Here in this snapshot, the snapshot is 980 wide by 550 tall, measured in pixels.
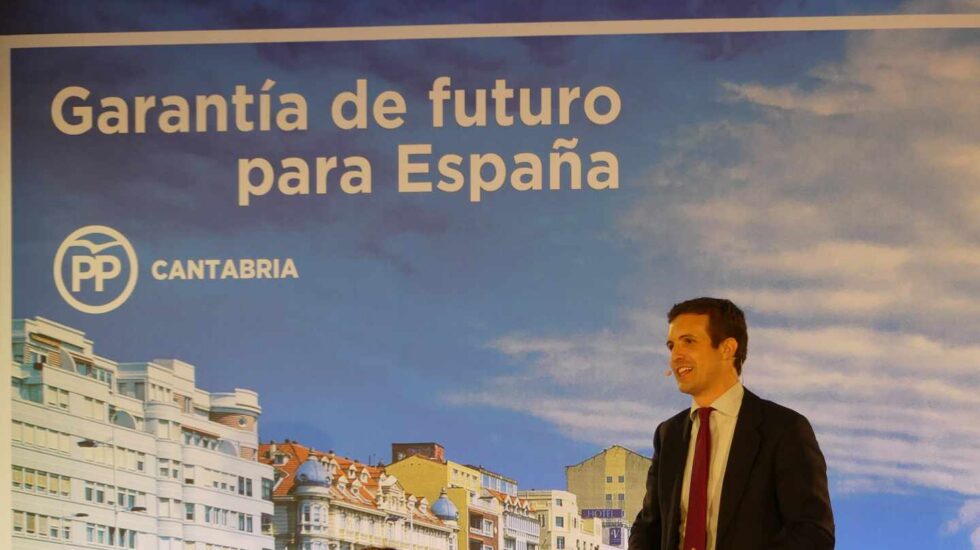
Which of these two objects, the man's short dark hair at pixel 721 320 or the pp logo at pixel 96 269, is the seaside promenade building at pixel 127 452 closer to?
the pp logo at pixel 96 269

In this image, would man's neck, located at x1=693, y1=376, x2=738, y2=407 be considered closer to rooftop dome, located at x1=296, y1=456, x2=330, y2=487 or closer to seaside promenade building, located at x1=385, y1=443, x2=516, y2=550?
Result: seaside promenade building, located at x1=385, y1=443, x2=516, y2=550

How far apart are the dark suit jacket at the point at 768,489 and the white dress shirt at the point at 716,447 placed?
0.06ft

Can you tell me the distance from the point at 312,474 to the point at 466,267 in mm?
1106

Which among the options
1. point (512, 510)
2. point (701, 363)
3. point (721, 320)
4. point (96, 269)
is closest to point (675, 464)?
point (701, 363)

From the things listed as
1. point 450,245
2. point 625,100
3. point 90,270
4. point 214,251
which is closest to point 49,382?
point 90,270

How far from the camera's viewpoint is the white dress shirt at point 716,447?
3240mm

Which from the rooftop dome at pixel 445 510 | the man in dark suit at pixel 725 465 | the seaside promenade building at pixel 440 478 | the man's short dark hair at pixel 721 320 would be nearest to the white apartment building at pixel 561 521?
the seaside promenade building at pixel 440 478

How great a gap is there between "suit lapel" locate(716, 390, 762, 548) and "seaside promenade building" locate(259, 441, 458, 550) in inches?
125

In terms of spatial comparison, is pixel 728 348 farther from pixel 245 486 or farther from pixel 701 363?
pixel 245 486

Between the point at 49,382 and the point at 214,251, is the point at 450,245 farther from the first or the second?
the point at 49,382

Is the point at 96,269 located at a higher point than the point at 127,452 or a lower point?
higher

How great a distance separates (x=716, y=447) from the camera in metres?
3.31

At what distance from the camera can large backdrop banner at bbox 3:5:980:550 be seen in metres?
6.09

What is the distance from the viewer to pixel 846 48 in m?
6.17
